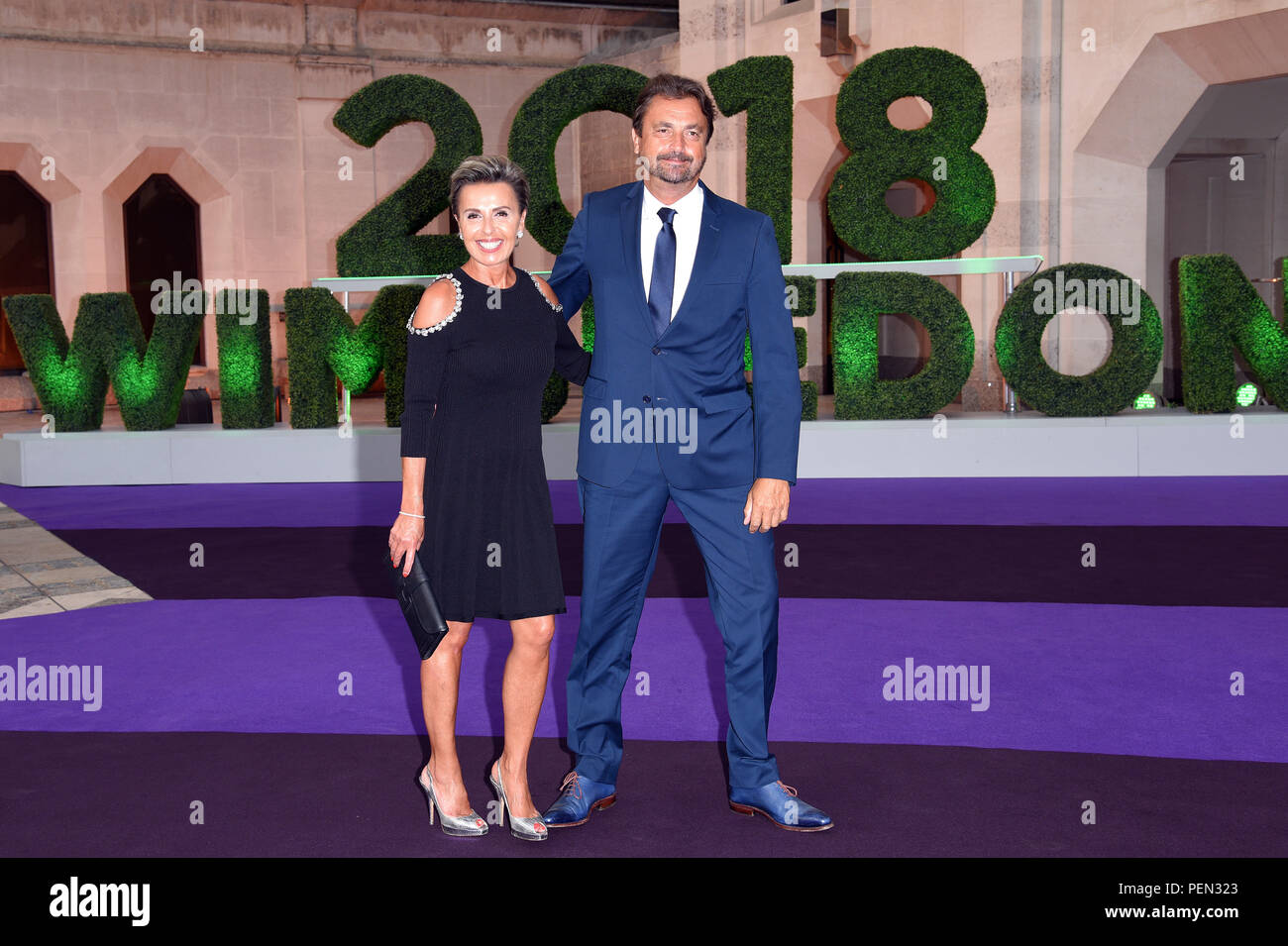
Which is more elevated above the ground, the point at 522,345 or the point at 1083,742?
the point at 522,345

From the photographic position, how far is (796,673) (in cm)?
563

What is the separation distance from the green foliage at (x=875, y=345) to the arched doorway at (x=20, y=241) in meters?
16.1

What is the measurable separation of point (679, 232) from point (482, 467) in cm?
94

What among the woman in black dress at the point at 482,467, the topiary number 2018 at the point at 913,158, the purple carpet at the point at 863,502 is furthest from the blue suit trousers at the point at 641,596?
the topiary number 2018 at the point at 913,158

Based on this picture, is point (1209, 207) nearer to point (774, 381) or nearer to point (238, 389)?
point (238, 389)

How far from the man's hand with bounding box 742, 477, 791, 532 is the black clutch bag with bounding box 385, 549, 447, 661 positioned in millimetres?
945

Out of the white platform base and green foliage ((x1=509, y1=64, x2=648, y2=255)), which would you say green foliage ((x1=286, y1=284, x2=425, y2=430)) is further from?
green foliage ((x1=509, y1=64, x2=648, y2=255))

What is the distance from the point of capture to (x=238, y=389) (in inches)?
500

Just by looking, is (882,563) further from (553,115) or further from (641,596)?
(553,115)

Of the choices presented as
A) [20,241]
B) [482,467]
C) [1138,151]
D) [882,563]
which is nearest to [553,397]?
[882,563]

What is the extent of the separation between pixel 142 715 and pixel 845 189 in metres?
9.19

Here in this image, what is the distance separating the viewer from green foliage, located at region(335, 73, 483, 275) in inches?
494

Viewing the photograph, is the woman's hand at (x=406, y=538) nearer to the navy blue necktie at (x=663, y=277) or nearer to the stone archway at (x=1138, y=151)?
the navy blue necktie at (x=663, y=277)
